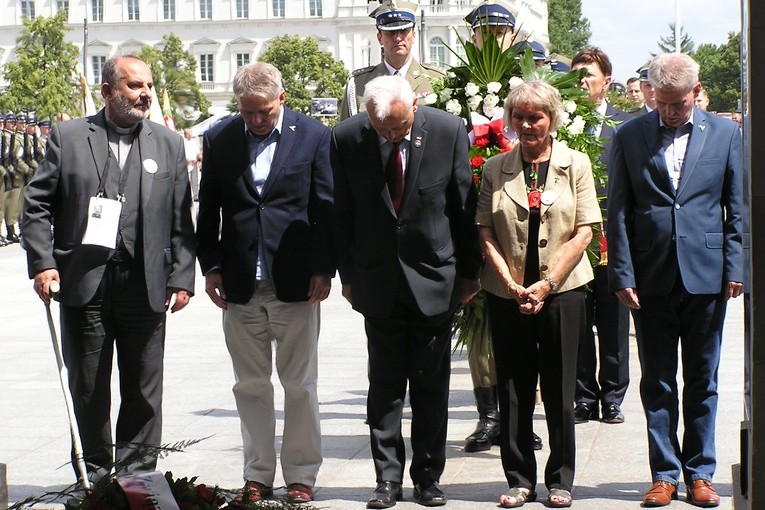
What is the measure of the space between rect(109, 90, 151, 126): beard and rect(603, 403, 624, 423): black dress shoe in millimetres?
3867

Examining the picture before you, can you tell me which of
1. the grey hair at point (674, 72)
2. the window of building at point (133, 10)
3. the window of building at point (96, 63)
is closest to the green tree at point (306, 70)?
the window of building at point (96, 63)

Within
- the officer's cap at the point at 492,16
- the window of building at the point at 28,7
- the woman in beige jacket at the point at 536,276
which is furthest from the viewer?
the window of building at the point at 28,7

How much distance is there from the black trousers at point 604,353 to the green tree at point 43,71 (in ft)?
148

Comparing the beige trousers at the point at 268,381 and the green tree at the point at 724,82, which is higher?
the green tree at the point at 724,82

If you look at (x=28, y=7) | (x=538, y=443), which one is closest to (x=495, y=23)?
(x=538, y=443)

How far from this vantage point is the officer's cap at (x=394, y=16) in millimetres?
8695

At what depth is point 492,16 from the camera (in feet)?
27.2

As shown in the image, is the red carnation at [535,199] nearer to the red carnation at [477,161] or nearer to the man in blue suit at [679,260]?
the man in blue suit at [679,260]

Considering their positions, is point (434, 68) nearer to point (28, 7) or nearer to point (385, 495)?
point (385, 495)

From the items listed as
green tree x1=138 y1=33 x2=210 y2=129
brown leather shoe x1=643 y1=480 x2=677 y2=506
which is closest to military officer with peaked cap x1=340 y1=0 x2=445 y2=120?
brown leather shoe x1=643 y1=480 x2=677 y2=506

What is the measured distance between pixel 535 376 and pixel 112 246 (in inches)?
83.8

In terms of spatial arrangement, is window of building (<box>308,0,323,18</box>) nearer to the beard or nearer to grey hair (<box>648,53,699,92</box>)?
the beard

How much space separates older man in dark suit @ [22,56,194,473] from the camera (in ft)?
21.2

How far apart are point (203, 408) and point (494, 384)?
2495mm
